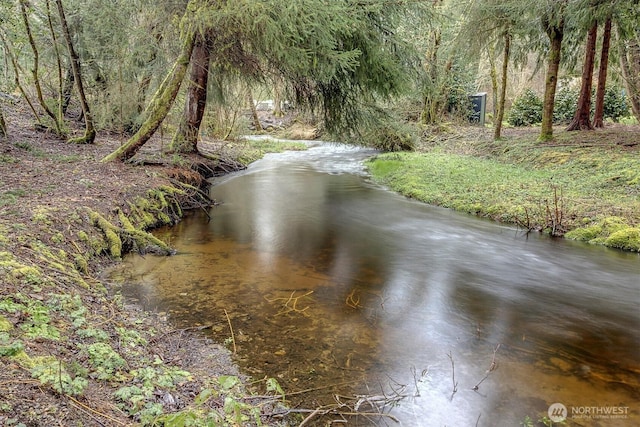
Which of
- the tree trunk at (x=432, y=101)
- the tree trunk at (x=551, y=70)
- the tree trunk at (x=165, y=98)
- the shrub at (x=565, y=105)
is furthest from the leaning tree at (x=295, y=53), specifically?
the shrub at (x=565, y=105)

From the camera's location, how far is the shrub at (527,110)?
22533mm

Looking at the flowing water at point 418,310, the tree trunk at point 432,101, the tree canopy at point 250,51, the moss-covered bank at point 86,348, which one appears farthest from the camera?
the tree trunk at point 432,101

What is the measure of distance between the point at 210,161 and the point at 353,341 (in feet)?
38.7

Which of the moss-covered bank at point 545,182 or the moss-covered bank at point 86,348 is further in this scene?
the moss-covered bank at point 545,182

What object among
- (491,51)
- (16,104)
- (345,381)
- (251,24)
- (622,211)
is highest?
(491,51)

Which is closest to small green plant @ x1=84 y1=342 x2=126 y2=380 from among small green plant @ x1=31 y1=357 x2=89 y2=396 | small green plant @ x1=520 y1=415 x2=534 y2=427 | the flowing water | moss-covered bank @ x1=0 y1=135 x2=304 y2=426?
moss-covered bank @ x1=0 y1=135 x2=304 y2=426

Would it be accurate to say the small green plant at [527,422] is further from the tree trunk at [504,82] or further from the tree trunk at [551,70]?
the tree trunk at [504,82]

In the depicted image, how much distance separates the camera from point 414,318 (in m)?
5.38

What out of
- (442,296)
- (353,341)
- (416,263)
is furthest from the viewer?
(416,263)

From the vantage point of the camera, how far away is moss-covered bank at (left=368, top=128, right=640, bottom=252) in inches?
344

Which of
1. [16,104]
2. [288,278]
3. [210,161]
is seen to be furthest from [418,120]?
[288,278]

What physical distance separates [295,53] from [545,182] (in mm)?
7464

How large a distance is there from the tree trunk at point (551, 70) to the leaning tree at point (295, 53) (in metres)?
6.64

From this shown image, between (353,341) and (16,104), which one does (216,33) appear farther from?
(16,104)
